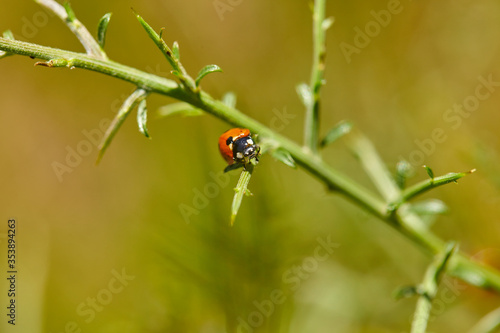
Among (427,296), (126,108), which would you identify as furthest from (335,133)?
(126,108)

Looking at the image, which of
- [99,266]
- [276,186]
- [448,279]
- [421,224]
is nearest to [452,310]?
[448,279]

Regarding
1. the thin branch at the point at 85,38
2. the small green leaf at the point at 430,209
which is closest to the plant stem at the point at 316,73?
the small green leaf at the point at 430,209

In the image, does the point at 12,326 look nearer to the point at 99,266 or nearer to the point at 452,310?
the point at 99,266

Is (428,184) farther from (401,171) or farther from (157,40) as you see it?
(157,40)

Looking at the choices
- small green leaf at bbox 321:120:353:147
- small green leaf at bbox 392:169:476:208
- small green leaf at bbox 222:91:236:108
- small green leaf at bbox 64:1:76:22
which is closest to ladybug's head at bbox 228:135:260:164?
small green leaf at bbox 222:91:236:108

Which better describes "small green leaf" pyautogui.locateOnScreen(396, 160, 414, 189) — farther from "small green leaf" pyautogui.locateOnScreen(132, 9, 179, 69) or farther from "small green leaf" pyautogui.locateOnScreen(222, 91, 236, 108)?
"small green leaf" pyautogui.locateOnScreen(132, 9, 179, 69)

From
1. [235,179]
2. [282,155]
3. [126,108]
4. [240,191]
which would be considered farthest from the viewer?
[235,179]
